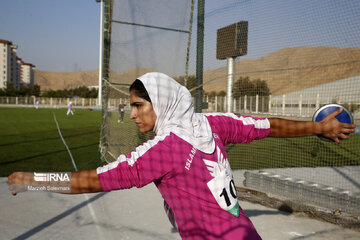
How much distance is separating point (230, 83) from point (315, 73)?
1.90m

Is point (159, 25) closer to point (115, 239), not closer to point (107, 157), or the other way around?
point (107, 157)

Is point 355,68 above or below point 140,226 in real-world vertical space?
above

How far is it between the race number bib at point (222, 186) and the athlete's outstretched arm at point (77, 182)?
1.79 ft

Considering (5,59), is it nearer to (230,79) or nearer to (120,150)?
(120,150)

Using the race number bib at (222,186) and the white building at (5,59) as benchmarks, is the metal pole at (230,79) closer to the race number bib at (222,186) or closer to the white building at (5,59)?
the race number bib at (222,186)

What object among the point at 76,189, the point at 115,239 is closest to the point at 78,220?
the point at 115,239

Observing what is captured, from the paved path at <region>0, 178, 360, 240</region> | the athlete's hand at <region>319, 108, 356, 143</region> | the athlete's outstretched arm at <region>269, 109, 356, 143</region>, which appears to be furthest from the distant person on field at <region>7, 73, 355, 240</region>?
the paved path at <region>0, 178, 360, 240</region>

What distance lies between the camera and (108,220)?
417cm

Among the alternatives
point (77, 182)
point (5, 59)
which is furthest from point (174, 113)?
point (5, 59)

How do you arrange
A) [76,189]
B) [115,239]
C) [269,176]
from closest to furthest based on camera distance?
[76,189], [115,239], [269,176]

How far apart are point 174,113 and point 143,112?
0.56ft

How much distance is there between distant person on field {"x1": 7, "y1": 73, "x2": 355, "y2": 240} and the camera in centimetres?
137

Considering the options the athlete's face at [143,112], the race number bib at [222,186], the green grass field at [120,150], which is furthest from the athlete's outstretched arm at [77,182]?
the green grass field at [120,150]

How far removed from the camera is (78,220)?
415 cm
